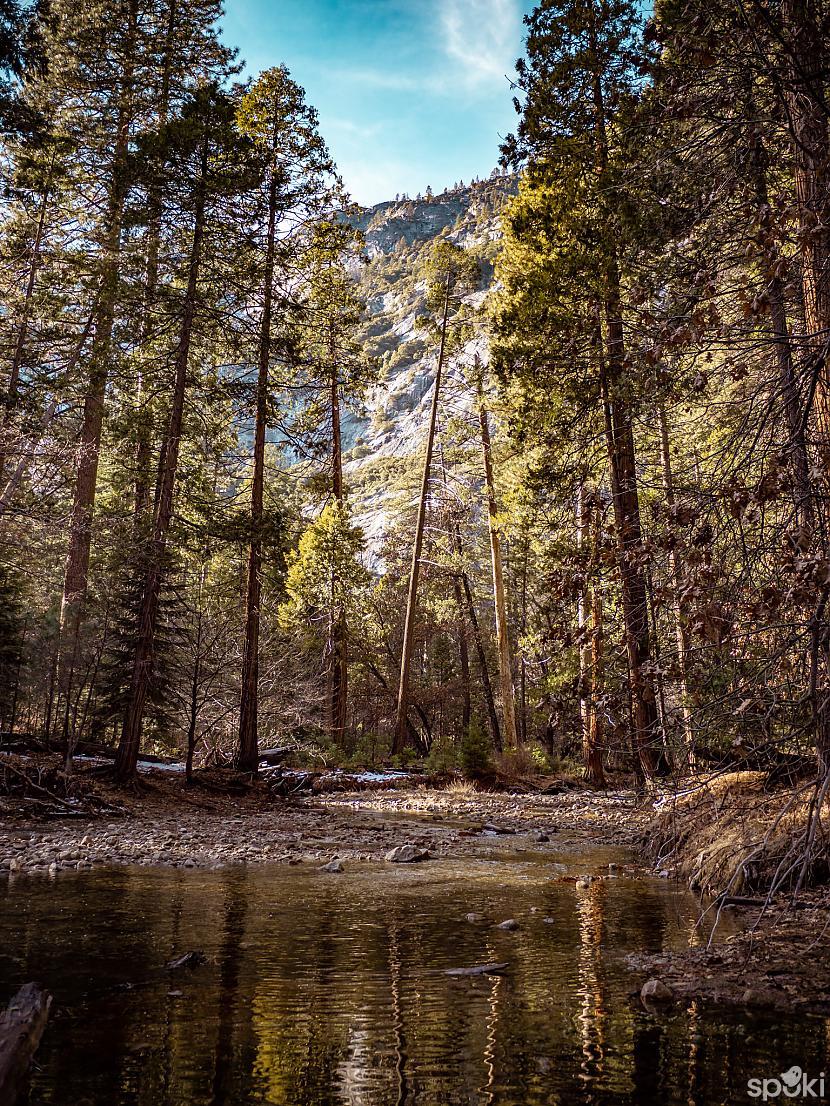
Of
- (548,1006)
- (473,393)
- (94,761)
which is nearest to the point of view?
(548,1006)

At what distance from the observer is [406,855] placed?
777 centimetres

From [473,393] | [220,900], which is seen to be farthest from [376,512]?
[220,900]

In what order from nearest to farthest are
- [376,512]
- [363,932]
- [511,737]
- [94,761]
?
[363,932], [94,761], [511,737], [376,512]

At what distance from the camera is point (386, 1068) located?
2.65 m

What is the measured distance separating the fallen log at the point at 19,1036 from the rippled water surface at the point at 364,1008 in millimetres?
107

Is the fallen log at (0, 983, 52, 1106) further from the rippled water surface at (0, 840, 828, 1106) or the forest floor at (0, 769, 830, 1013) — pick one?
the forest floor at (0, 769, 830, 1013)

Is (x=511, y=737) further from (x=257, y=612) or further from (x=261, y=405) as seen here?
(x=261, y=405)

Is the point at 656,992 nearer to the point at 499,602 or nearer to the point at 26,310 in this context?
the point at 499,602

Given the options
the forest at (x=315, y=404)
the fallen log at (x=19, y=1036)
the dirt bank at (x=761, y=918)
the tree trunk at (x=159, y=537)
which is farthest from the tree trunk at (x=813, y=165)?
the tree trunk at (x=159, y=537)

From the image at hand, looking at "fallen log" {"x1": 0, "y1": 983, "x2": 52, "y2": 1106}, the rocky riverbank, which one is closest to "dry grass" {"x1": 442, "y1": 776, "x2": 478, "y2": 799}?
the rocky riverbank

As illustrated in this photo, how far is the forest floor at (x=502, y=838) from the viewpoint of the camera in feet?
12.3

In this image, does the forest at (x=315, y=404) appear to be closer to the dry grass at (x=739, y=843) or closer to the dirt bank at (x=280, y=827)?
the dry grass at (x=739, y=843)

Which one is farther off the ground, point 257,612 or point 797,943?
point 257,612

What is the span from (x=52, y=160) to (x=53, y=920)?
54.8ft
